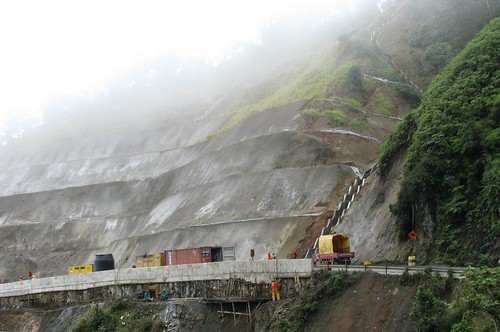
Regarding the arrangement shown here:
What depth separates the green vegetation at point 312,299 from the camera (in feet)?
84.4

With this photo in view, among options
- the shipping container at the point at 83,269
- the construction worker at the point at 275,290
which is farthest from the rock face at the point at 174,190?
the construction worker at the point at 275,290

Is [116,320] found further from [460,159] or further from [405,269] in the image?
[460,159]

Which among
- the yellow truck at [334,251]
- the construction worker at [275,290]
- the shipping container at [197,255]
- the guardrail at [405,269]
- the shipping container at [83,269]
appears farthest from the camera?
the shipping container at [83,269]

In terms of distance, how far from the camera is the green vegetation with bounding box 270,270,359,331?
84.4 ft

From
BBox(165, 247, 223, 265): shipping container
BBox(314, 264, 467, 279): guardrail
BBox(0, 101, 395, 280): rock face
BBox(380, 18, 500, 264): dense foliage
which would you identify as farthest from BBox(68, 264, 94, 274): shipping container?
BBox(380, 18, 500, 264): dense foliage

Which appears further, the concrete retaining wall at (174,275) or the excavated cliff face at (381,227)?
the concrete retaining wall at (174,275)

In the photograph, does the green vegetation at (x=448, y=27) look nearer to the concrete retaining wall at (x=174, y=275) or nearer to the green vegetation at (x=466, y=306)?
the concrete retaining wall at (x=174, y=275)

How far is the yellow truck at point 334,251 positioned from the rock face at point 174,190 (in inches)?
349

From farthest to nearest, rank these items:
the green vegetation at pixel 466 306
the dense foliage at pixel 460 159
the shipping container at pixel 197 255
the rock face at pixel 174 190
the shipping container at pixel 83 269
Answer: the shipping container at pixel 83 269
the rock face at pixel 174 190
the shipping container at pixel 197 255
the dense foliage at pixel 460 159
the green vegetation at pixel 466 306

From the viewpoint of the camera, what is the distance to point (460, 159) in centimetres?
2922

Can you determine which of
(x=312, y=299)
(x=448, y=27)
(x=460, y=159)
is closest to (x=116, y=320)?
(x=312, y=299)

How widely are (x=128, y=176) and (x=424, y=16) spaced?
43.2 metres

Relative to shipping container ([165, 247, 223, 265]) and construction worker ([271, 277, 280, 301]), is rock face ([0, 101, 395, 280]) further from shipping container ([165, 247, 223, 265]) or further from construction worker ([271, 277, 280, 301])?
construction worker ([271, 277, 280, 301])

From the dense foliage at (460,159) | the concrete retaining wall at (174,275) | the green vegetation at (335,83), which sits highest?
the green vegetation at (335,83)
